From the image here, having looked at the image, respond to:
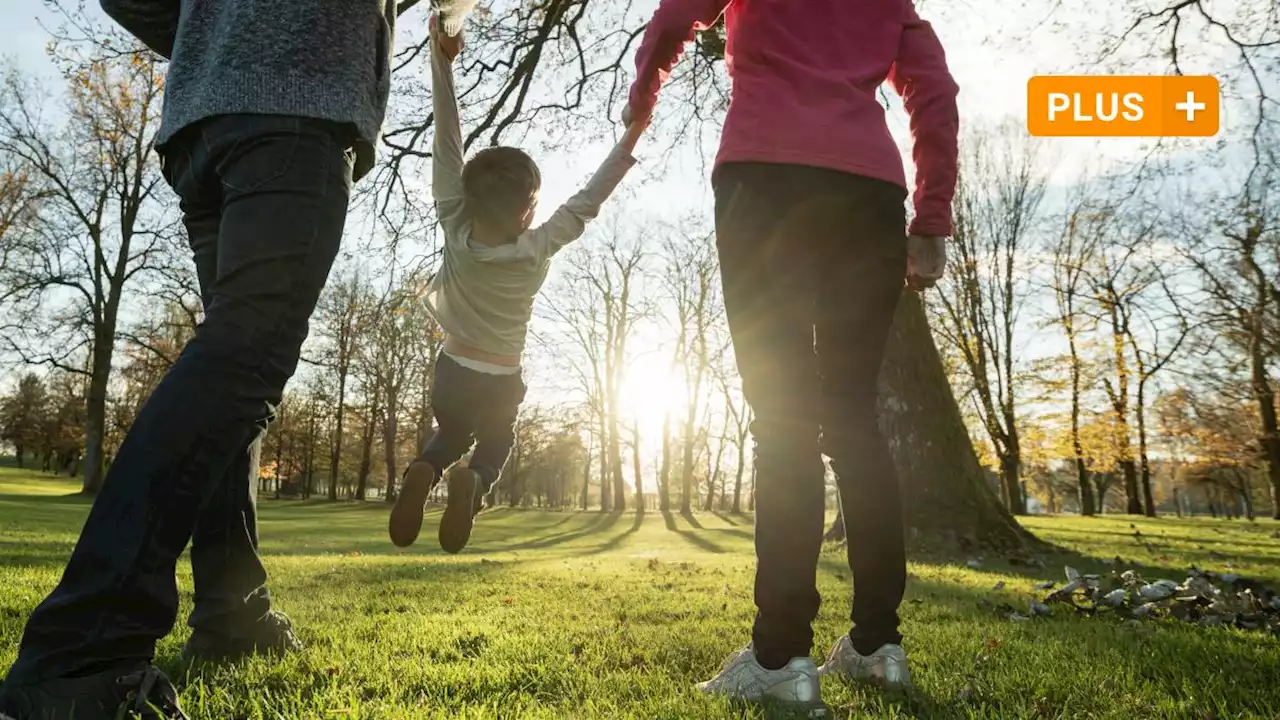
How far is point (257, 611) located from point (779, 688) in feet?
5.54

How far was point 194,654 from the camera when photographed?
89.0 inches

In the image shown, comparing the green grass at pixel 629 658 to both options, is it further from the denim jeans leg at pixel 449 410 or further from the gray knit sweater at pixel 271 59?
the gray knit sweater at pixel 271 59

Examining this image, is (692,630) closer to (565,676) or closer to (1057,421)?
(565,676)

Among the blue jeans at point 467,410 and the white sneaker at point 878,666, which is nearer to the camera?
the white sneaker at point 878,666

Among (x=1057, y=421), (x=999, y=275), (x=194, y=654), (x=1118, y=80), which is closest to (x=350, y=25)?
(x=194, y=654)

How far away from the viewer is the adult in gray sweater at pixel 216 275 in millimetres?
1405

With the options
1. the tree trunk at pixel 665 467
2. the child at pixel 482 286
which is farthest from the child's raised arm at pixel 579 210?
the tree trunk at pixel 665 467

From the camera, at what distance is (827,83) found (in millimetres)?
2262

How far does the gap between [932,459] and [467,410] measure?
6064 mm

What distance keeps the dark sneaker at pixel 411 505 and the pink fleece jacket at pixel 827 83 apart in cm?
162

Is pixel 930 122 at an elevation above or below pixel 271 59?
above

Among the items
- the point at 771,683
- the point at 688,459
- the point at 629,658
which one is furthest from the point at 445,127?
the point at 688,459

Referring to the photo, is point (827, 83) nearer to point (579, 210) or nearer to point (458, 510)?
point (579, 210)

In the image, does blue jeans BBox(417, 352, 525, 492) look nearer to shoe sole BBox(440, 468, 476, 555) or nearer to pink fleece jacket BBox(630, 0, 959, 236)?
shoe sole BBox(440, 468, 476, 555)
